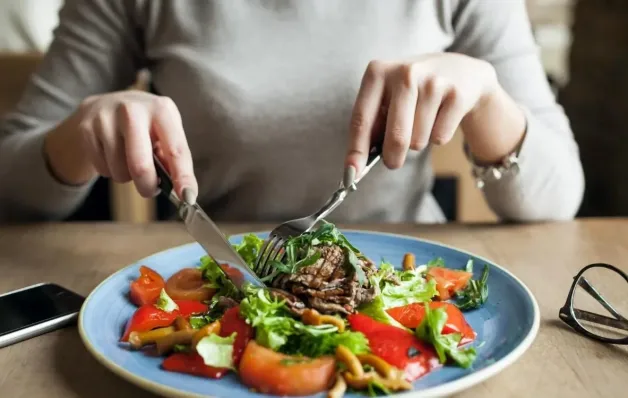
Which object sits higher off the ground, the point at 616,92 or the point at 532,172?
the point at 532,172

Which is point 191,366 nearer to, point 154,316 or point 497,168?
point 154,316

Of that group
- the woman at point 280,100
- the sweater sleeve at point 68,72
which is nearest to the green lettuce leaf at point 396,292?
the woman at point 280,100

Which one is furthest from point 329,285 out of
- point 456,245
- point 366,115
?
point 456,245

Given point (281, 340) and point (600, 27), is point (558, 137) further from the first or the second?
point (600, 27)

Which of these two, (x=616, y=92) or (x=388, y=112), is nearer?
(x=388, y=112)

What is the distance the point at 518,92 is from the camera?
1.18 meters

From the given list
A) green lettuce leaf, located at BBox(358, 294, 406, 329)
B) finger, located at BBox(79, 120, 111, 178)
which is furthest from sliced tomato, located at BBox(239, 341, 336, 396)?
finger, located at BBox(79, 120, 111, 178)

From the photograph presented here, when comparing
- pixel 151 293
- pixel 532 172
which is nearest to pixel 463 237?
pixel 532 172

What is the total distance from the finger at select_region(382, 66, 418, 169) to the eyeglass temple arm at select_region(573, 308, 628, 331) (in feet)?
0.94

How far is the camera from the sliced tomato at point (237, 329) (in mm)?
609

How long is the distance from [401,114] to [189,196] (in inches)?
11.1

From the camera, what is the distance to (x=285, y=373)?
56 cm

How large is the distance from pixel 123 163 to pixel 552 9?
262 cm

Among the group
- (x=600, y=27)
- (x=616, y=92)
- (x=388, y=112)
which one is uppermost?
(x=388, y=112)
